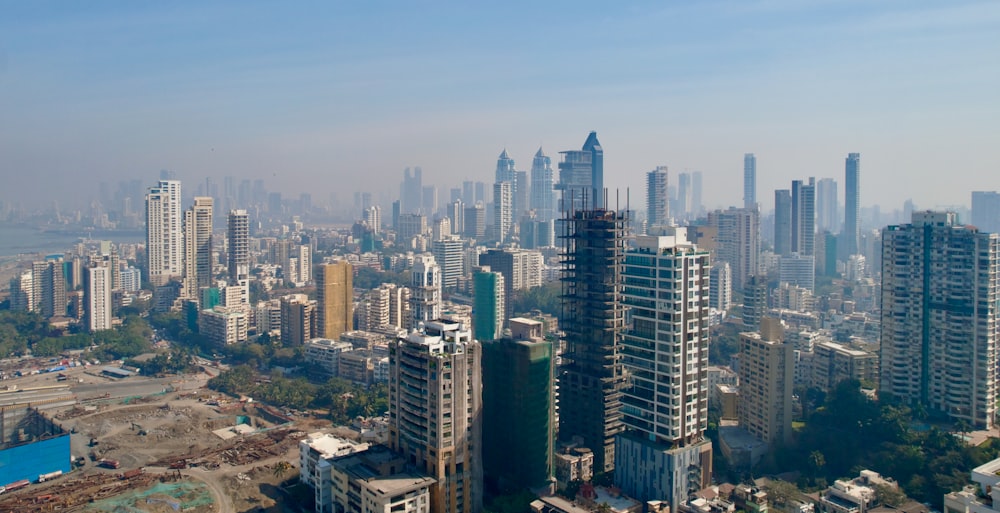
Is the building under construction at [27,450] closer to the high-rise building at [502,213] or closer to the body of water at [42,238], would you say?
the body of water at [42,238]

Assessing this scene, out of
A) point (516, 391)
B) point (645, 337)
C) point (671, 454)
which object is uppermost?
point (645, 337)

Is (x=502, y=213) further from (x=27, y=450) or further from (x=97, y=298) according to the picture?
(x=27, y=450)

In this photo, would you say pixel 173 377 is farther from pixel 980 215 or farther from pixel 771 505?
pixel 980 215

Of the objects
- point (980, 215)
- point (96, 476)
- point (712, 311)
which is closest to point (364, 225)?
point (712, 311)

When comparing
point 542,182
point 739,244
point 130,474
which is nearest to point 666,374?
point 130,474

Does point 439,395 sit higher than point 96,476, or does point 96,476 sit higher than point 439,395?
point 439,395

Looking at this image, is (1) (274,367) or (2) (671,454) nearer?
(2) (671,454)
